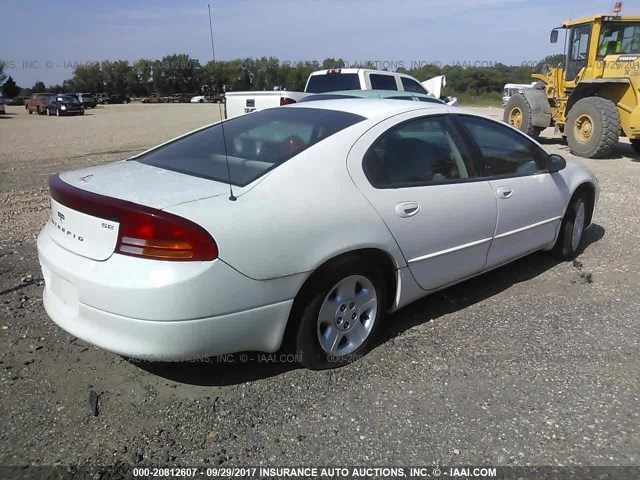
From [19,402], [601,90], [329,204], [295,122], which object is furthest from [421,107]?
[601,90]

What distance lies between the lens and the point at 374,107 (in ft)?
12.0

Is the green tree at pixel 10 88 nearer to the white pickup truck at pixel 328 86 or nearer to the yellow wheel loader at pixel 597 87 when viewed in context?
the white pickup truck at pixel 328 86

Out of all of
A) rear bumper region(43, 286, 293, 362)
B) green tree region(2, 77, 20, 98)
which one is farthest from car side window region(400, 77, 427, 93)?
green tree region(2, 77, 20, 98)

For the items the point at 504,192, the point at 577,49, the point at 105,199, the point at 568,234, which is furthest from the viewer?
the point at 577,49

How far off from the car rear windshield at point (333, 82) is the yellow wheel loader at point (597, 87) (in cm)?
495

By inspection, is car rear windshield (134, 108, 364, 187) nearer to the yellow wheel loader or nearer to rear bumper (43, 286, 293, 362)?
rear bumper (43, 286, 293, 362)

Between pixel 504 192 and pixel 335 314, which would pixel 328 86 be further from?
pixel 335 314

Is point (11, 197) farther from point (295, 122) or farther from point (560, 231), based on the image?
point (560, 231)

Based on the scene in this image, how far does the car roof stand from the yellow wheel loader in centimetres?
899

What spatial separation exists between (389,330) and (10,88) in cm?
8550

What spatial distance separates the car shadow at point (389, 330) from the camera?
10.3 ft

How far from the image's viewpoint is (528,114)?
13891 millimetres

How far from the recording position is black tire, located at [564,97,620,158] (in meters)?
11.4

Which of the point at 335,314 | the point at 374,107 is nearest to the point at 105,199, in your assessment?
the point at 335,314
